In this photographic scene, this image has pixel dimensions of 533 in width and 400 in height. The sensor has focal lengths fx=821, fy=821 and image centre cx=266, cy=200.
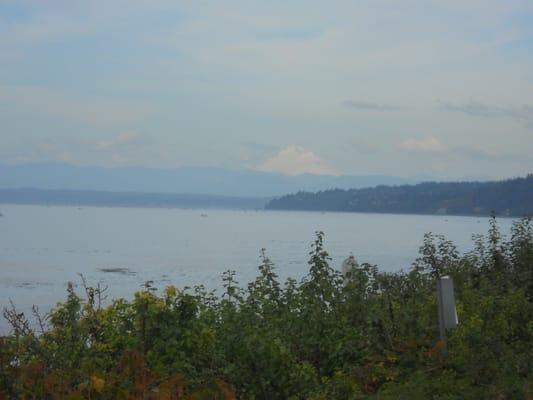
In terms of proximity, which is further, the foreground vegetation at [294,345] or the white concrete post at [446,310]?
the white concrete post at [446,310]

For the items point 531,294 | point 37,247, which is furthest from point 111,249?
point 531,294

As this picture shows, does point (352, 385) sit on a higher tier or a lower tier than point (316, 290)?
lower

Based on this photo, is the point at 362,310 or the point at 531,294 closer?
the point at 362,310

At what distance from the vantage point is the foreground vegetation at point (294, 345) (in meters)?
8.02

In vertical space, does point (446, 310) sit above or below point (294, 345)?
above

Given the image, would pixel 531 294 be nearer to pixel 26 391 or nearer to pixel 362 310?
pixel 362 310

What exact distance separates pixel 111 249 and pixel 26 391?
60.6 m

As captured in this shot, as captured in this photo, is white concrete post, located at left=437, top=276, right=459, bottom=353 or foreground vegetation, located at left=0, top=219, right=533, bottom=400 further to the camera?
white concrete post, located at left=437, top=276, right=459, bottom=353

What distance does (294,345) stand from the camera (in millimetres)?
9781

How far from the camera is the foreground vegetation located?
8.02 m

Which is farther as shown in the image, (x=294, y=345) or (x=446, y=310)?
(x=294, y=345)

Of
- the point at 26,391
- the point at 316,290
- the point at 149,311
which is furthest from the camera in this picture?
the point at 316,290

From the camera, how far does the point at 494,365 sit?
8484mm

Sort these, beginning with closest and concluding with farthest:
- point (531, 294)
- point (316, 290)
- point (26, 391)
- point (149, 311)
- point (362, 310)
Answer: point (26, 391), point (149, 311), point (362, 310), point (316, 290), point (531, 294)
